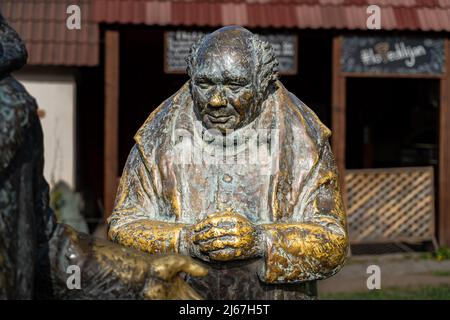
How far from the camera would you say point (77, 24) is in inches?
399

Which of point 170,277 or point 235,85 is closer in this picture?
point 170,277

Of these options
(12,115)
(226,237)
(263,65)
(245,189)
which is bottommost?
(226,237)

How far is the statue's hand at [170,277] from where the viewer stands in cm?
228

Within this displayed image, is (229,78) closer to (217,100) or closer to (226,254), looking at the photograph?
(217,100)

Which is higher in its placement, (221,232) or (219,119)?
(219,119)

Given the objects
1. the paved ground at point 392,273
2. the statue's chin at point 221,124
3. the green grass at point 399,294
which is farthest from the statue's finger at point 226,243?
the paved ground at point 392,273

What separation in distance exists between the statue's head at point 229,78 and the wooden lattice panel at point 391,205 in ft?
24.2

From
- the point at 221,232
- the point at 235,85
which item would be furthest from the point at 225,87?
the point at 221,232

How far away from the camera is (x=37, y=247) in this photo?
2.26m

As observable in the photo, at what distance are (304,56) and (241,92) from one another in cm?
933

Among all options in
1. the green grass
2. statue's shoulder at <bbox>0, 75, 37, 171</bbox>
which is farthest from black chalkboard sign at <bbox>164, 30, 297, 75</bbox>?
statue's shoulder at <bbox>0, 75, 37, 171</bbox>

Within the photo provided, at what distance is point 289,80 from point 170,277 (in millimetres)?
10152

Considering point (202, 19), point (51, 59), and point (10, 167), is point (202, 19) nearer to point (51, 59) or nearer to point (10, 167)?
point (51, 59)

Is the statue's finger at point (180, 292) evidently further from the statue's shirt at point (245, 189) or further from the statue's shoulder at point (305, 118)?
the statue's shoulder at point (305, 118)
